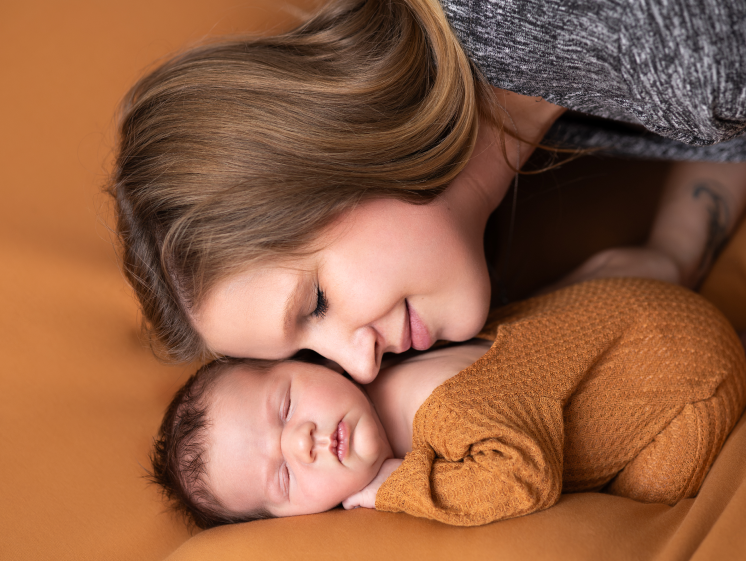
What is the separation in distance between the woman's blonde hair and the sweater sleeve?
1.21 ft

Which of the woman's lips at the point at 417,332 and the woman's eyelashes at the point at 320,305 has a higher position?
the woman's eyelashes at the point at 320,305

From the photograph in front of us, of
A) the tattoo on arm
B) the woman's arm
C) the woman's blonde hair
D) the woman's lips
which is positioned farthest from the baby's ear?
the tattoo on arm

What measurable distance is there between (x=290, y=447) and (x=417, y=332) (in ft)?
0.93

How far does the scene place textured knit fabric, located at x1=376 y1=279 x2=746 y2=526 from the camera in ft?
3.09

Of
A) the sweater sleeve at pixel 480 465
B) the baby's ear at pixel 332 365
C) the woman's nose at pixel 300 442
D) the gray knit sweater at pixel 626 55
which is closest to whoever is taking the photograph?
the gray knit sweater at pixel 626 55

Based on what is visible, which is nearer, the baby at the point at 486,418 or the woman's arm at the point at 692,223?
the baby at the point at 486,418

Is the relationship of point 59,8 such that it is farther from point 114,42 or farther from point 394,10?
point 394,10

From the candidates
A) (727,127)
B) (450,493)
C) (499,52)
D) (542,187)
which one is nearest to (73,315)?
(450,493)

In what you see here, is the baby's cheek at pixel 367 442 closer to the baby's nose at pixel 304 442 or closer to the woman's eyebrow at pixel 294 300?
the baby's nose at pixel 304 442

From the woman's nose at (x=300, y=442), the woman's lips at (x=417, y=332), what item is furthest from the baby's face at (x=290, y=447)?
the woman's lips at (x=417, y=332)

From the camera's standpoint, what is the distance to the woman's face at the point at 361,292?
3.09 feet

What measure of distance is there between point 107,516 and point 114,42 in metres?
0.99

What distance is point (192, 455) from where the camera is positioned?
1.05m

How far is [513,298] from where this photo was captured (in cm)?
157
